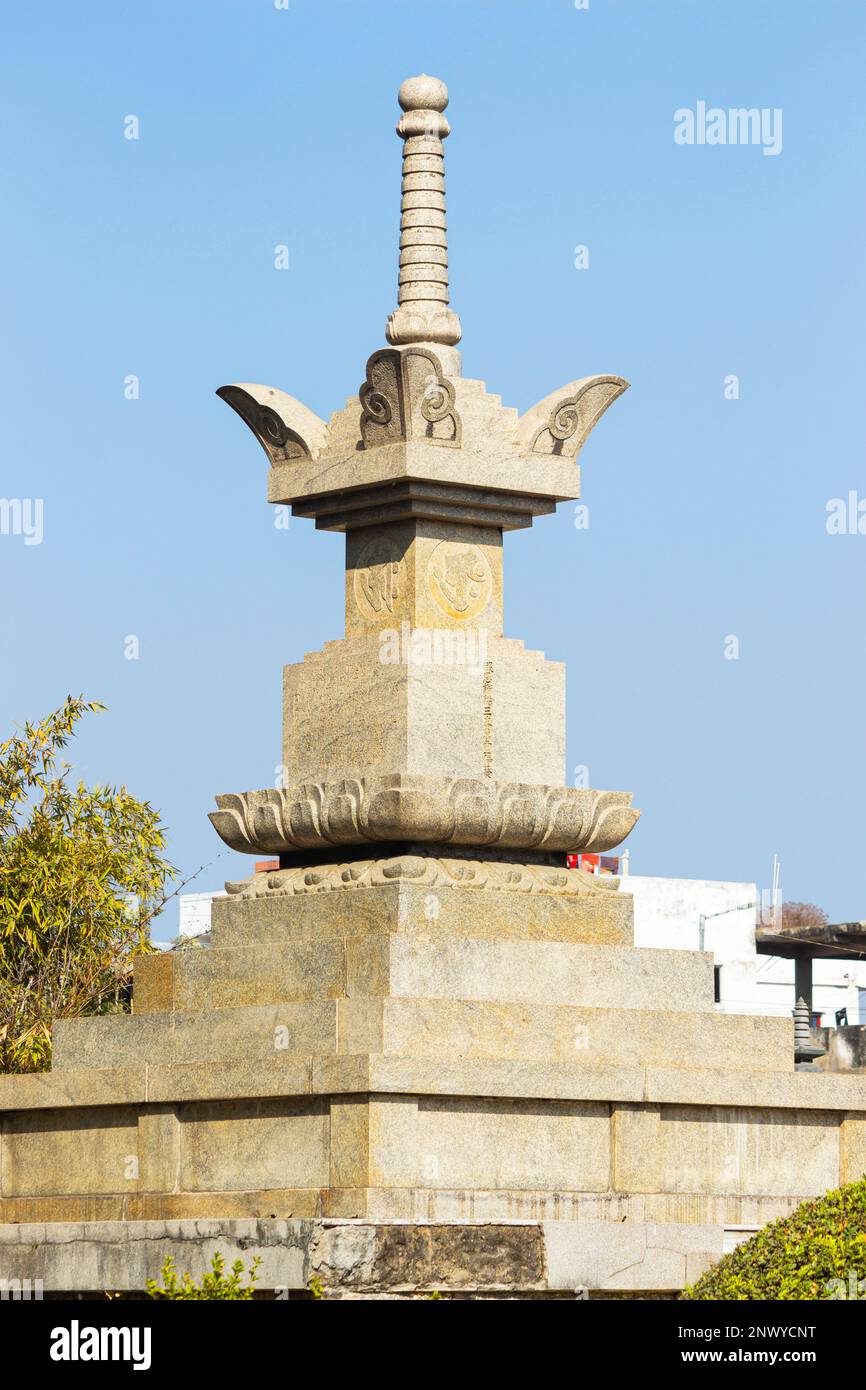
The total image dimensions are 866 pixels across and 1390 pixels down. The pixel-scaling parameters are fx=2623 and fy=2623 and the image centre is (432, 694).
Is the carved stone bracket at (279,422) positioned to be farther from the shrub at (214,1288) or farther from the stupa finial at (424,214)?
the shrub at (214,1288)

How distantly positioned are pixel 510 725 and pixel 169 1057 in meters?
3.22

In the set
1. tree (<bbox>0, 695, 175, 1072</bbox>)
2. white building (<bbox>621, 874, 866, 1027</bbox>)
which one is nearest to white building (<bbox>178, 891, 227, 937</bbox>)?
white building (<bbox>621, 874, 866, 1027</bbox>)

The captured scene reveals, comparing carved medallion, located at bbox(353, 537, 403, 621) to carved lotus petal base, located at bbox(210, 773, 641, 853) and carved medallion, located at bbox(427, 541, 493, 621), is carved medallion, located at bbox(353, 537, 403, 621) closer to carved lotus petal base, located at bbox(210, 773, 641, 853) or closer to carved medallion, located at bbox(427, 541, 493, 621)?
carved medallion, located at bbox(427, 541, 493, 621)

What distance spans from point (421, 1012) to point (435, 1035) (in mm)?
183

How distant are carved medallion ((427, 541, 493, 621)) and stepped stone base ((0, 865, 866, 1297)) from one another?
188cm

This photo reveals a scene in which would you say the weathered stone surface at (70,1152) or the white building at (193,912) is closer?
the weathered stone surface at (70,1152)

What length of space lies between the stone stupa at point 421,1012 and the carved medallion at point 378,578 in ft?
0.09

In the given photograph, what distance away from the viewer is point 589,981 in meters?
17.2

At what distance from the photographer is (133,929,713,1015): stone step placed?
1641 cm

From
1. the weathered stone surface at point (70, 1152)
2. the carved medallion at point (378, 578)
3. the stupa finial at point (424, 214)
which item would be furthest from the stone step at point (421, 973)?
the stupa finial at point (424, 214)

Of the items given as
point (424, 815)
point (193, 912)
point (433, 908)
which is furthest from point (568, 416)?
point (193, 912)

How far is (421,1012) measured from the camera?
52.9ft

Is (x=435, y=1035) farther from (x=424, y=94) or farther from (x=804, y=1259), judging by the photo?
(x=424, y=94)

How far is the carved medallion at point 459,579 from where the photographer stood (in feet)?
59.3
